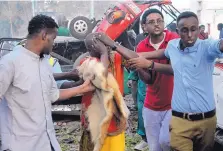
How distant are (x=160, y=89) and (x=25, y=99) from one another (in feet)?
5.41

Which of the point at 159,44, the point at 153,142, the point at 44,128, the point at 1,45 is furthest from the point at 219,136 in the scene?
the point at 1,45

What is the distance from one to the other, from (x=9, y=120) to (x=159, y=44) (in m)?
1.95

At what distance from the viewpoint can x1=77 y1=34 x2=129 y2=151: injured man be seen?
3354 millimetres

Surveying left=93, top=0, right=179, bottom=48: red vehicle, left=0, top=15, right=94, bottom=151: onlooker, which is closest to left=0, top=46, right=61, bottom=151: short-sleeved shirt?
left=0, top=15, right=94, bottom=151: onlooker

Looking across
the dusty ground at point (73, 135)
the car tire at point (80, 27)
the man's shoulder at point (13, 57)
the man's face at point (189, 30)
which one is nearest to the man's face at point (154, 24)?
the man's face at point (189, 30)

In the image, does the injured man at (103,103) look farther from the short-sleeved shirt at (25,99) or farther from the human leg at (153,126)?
the human leg at (153,126)

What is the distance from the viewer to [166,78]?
4.16 metres

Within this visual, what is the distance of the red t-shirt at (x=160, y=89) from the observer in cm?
416

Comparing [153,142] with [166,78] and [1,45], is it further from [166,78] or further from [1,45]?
[1,45]

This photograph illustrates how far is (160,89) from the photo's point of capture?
421 cm

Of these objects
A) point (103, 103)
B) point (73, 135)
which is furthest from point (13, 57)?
point (73, 135)

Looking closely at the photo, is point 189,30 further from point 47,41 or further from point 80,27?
point 80,27

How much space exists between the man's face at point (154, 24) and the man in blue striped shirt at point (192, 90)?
0.72 m

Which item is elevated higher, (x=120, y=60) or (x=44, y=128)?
(x=120, y=60)
